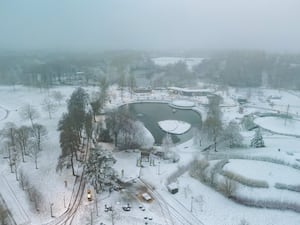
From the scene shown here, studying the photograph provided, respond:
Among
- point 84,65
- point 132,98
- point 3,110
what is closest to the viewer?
point 3,110

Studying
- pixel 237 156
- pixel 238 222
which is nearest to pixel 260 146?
pixel 237 156

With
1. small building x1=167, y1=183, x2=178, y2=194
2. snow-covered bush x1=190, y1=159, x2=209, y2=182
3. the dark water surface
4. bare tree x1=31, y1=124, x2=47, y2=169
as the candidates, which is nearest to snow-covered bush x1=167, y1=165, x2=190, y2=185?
snow-covered bush x1=190, y1=159, x2=209, y2=182

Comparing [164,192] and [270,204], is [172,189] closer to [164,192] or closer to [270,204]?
[164,192]

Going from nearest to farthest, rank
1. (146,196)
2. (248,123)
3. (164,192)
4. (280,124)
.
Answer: (146,196) < (164,192) < (248,123) < (280,124)

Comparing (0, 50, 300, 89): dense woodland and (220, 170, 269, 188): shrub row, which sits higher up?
(0, 50, 300, 89): dense woodland

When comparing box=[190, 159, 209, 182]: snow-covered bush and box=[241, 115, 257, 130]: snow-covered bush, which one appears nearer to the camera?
box=[190, 159, 209, 182]: snow-covered bush

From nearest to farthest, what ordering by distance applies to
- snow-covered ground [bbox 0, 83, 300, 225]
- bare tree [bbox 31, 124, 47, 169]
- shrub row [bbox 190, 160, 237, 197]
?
snow-covered ground [bbox 0, 83, 300, 225] → shrub row [bbox 190, 160, 237, 197] → bare tree [bbox 31, 124, 47, 169]

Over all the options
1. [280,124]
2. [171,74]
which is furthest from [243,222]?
[171,74]

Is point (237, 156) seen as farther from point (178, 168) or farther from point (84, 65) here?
point (84, 65)

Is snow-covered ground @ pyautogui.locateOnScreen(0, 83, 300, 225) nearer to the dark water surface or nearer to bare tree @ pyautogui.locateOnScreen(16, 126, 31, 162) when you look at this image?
bare tree @ pyautogui.locateOnScreen(16, 126, 31, 162)

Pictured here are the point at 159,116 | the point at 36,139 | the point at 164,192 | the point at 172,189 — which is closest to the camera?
the point at 172,189

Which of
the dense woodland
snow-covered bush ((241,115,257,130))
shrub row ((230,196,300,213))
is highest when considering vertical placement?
the dense woodland
